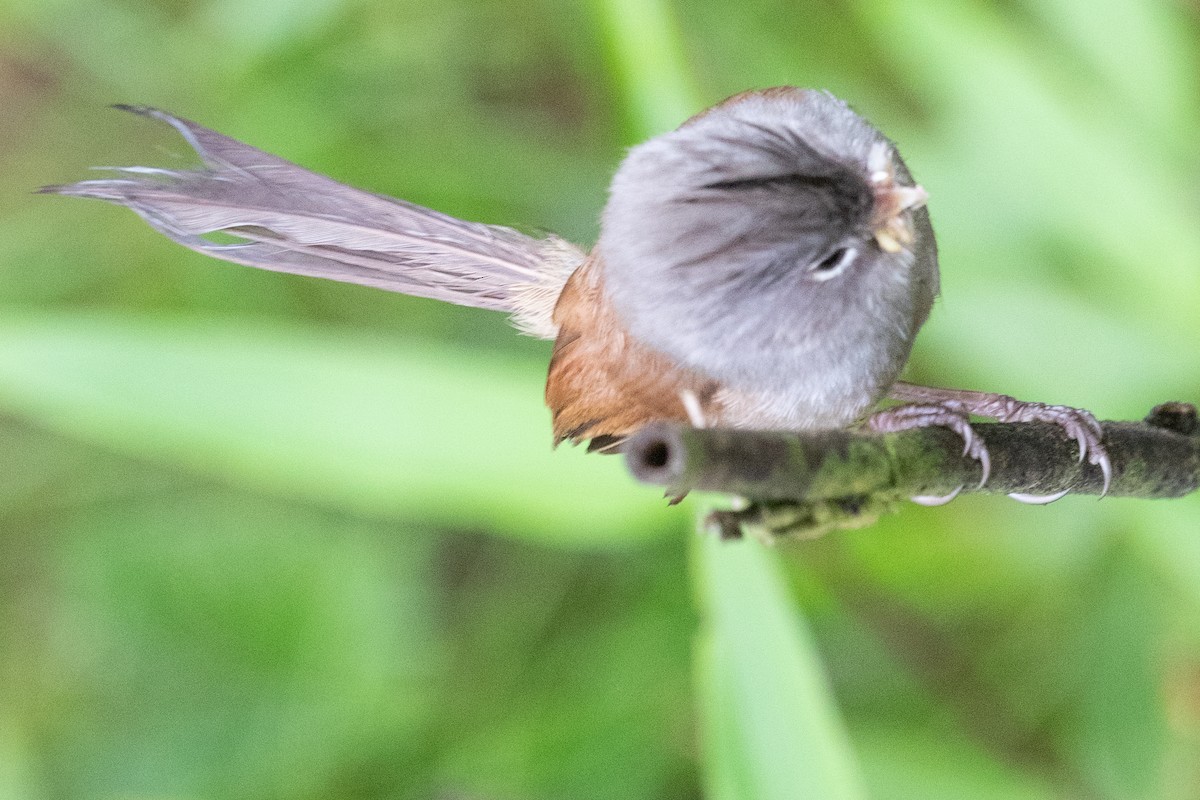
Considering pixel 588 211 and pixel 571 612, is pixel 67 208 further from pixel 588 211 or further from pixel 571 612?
pixel 571 612

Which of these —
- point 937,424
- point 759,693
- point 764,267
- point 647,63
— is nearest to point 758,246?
point 764,267

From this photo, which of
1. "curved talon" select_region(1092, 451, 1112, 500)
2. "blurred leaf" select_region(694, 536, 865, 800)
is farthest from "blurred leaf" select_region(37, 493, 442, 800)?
"curved talon" select_region(1092, 451, 1112, 500)

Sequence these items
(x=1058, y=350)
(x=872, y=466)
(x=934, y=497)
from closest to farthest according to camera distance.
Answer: (x=872, y=466) < (x=934, y=497) < (x=1058, y=350)

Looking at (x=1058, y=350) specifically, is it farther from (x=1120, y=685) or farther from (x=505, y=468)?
(x=505, y=468)

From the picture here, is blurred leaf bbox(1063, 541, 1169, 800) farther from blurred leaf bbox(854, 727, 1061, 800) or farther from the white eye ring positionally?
the white eye ring

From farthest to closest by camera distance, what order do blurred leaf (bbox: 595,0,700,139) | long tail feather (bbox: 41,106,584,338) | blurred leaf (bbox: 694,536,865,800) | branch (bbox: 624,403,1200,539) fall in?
blurred leaf (bbox: 595,0,700,139) < blurred leaf (bbox: 694,536,865,800) < long tail feather (bbox: 41,106,584,338) < branch (bbox: 624,403,1200,539)

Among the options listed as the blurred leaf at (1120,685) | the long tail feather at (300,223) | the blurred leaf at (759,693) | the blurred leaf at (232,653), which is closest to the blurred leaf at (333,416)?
the blurred leaf at (759,693)

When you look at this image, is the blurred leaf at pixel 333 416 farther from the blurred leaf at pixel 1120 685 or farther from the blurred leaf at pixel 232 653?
the blurred leaf at pixel 1120 685
